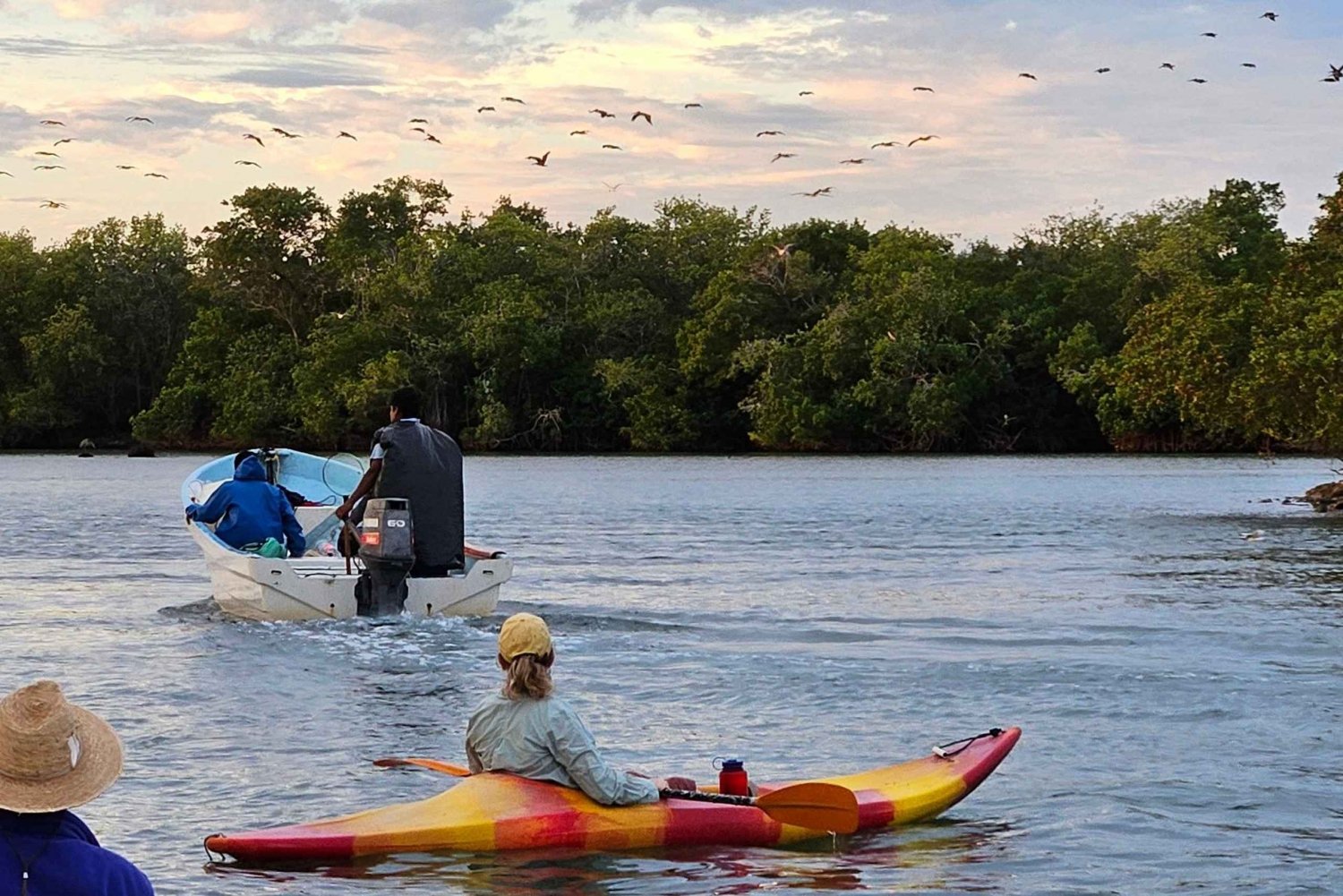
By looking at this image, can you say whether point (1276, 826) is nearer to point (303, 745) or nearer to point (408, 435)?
point (303, 745)

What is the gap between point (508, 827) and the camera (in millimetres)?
9633

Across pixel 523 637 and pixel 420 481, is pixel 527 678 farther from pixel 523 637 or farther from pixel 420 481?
pixel 420 481

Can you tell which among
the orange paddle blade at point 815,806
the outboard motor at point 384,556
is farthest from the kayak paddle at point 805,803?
the outboard motor at point 384,556

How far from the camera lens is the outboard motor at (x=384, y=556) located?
16906mm

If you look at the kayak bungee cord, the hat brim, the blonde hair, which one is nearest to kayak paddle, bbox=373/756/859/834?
the blonde hair

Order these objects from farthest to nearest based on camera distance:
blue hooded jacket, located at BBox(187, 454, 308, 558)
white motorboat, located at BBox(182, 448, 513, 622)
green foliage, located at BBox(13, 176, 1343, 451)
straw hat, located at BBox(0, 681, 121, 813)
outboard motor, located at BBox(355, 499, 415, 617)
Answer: green foliage, located at BBox(13, 176, 1343, 451) < blue hooded jacket, located at BBox(187, 454, 308, 558) < white motorboat, located at BBox(182, 448, 513, 622) < outboard motor, located at BBox(355, 499, 415, 617) < straw hat, located at BBox(0, 681, 121, 813)

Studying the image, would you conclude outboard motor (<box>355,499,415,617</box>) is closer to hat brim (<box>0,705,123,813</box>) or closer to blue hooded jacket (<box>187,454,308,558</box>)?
blue hooded jacket (<box>187,454,308,558</box>)

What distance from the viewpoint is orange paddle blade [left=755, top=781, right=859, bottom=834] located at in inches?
398

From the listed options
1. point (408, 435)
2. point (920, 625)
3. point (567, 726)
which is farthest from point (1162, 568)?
point (567, 726)

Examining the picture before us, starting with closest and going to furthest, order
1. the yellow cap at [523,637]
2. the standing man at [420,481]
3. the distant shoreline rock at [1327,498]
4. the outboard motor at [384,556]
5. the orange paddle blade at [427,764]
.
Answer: the yellow cap at [523,637], the orange paddle blade at [427,764], the outboard motor at [384,556], the standing man at [420,481], the distant shoreline rock at [1327,498]

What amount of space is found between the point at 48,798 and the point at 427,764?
6.46m

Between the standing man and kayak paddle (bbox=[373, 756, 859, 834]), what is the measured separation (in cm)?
694

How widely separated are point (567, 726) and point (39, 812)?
496 centimetres

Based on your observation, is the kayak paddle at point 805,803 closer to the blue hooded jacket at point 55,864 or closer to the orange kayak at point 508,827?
the orange kayak at point 508,827
